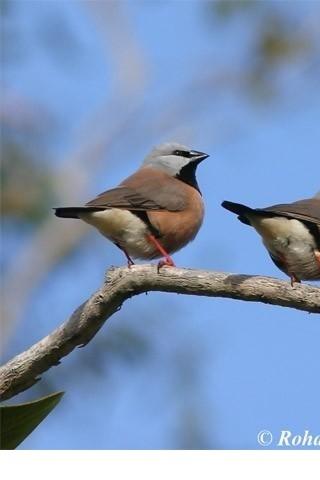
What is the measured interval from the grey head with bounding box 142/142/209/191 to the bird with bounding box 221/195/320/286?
157 centimetres

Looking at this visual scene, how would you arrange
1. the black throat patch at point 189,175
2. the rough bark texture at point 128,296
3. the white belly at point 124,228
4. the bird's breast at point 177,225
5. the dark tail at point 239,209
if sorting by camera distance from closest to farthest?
the rough bark texture at point 128,296
the dark tail at point 239,209
the white belly at point 124,228
the bird's breast at point 177,225
the black throat patch at point 189,175

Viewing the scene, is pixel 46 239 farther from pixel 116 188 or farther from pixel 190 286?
pixel 190 286

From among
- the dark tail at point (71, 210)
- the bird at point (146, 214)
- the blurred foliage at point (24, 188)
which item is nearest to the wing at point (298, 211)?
the bird at point (146, 214)

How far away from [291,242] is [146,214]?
100 centimetres

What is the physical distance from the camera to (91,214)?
5527mm

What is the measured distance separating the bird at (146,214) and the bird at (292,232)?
20.5 inches

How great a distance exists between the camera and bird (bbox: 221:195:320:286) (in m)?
5.12

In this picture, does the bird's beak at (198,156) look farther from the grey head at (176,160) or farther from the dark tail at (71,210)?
the dark tail at (71,210)

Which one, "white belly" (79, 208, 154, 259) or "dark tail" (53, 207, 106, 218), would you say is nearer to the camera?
"dark tail" (53, 207, 106, 218)

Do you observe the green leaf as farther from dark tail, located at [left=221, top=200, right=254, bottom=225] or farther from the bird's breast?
the bird's breast

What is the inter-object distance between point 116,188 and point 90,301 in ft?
6.31

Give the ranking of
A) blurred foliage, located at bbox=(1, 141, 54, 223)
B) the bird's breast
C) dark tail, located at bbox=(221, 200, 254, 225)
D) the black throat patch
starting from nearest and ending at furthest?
dark tail, located at bbox=(221, 200, 254, 225) → the bird's breast → the black throat patch → blurred foliage, located at bbox=(1, 141, 54, 223)

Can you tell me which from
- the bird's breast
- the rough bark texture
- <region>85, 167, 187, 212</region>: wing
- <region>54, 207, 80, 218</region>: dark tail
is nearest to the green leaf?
the rough bark texture

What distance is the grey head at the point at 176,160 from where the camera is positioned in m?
6.87
